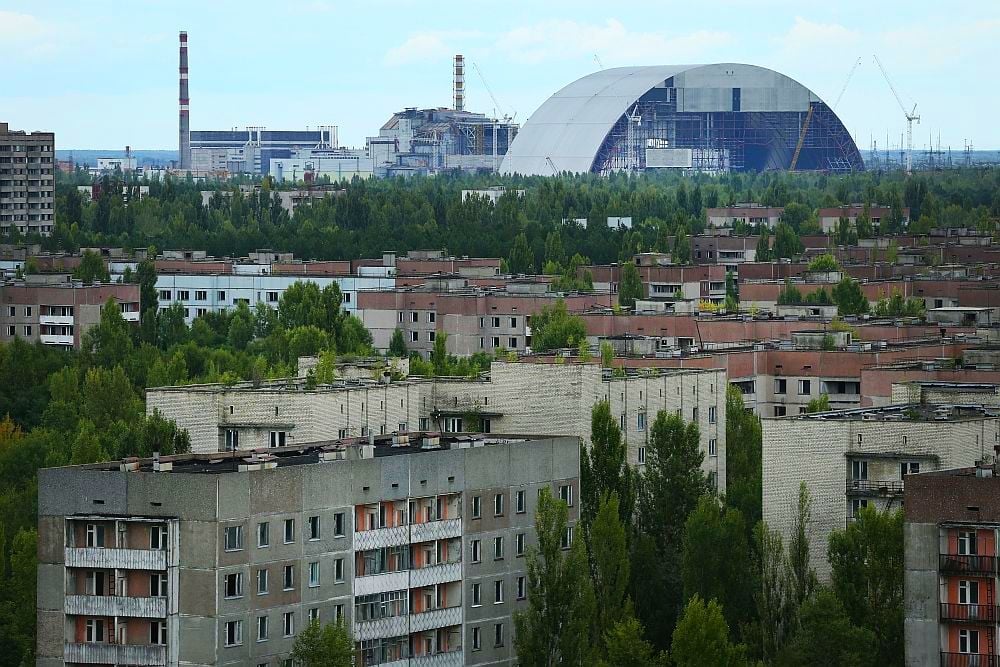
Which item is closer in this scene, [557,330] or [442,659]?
[442,659]

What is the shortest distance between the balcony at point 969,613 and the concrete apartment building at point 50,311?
35.6m

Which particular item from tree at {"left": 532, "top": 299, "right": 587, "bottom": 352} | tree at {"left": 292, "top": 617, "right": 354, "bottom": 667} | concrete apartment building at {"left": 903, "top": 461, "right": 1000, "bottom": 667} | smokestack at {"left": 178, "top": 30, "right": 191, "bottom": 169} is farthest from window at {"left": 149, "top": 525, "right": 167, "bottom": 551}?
smokestack at {"left": 178, "top": 30, "right": 191, "bottom": 169}

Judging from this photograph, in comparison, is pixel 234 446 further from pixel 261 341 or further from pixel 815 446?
pixel 261 341

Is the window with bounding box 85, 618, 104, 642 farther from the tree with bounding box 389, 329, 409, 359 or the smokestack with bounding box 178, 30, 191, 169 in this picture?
the smokestack with bounding box 178, 30, 191, 169

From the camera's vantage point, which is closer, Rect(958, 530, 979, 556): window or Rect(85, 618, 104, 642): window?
Rect(958, 530, 979, 556): window

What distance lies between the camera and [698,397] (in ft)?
105

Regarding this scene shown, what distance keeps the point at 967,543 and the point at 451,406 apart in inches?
374

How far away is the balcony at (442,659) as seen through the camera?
23.3m

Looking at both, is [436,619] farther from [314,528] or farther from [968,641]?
[968,641]

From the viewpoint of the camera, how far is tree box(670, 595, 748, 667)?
71.0 ft

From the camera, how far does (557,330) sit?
142 ft

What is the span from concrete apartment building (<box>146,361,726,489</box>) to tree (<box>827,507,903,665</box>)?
20.2 ft

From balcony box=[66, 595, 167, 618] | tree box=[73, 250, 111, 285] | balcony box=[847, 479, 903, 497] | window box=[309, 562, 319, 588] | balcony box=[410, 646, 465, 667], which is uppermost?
tree box=[73, 250, 111, 285]

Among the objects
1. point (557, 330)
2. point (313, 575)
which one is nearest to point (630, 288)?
point (557, 330)
